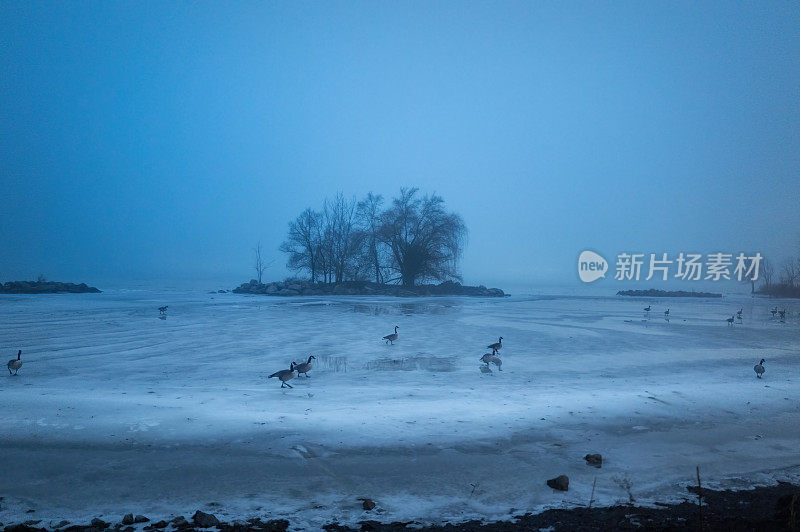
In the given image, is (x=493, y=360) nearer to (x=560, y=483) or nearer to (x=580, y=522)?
(x=560, y=483)

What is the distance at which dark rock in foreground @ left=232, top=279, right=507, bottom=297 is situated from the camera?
39.8 meters

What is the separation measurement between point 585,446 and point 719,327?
16305mm

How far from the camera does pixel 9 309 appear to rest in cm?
2191

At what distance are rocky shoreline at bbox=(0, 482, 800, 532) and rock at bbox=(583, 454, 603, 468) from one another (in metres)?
0.95

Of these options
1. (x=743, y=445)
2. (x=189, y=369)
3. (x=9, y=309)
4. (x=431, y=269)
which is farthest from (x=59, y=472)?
(x=431, y=269)

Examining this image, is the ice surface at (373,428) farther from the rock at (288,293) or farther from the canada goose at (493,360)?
the rock at (288,293)

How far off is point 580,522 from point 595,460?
4.65 ft

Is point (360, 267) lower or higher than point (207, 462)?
higher

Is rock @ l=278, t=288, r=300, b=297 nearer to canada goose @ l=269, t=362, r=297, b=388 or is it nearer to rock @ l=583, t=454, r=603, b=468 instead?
canada goose @ l=269, t=362, r=297, b=388

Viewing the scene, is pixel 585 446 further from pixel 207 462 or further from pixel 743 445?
pixel 207 462

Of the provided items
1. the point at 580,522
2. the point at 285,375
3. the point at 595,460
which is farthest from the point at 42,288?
the point at 580,522

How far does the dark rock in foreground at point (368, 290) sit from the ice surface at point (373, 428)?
2725cm

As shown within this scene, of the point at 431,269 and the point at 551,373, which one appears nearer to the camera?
the point at 551,373

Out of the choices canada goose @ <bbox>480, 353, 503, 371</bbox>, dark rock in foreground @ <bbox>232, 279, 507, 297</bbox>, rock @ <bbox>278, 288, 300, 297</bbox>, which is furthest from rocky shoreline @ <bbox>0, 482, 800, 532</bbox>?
rock @ <bbox>278, 288, 300, 297</bbox>
